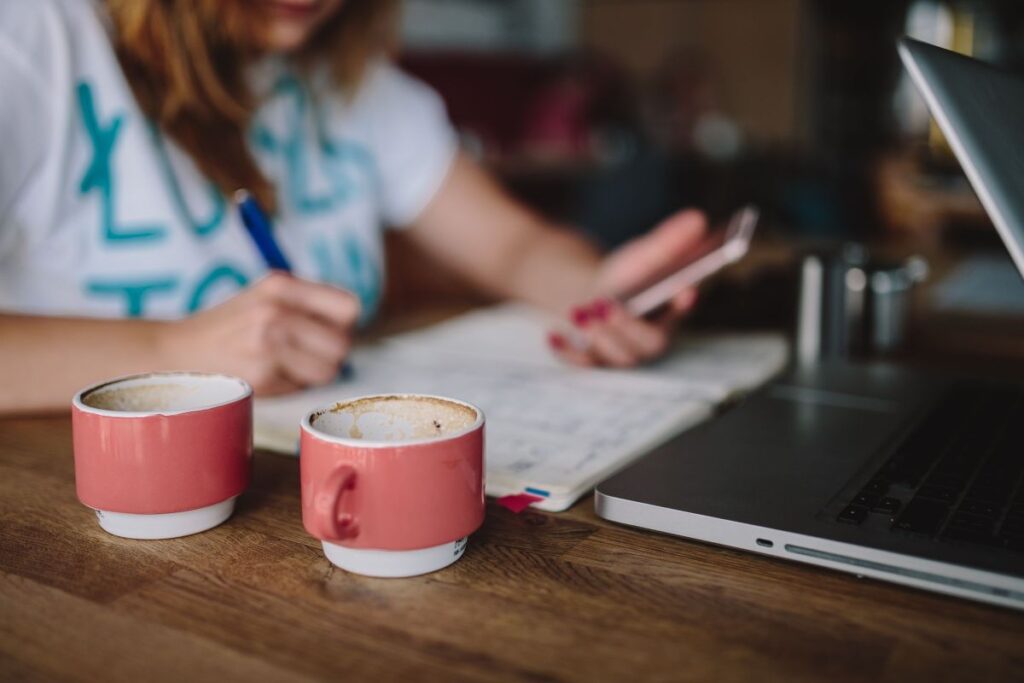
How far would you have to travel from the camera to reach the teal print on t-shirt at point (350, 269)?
3.62 ft

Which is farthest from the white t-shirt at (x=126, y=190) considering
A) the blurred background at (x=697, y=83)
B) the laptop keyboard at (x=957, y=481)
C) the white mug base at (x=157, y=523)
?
the blurred background at (x=697, y=83)

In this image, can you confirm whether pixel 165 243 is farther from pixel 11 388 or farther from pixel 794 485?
pixel 794 485

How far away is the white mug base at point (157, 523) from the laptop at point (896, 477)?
22 cm

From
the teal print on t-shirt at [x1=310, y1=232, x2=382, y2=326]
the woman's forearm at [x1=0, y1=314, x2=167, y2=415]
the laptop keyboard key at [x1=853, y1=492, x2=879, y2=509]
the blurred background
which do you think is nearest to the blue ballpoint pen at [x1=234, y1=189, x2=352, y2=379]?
the woman's forearm at [x1=0, y1=314, x2=167, y2=415]

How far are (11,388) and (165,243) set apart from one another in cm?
28

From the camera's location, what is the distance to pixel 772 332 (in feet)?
3.40

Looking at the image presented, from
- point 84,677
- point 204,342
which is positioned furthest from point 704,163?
point 84,677

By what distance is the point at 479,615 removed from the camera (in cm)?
41

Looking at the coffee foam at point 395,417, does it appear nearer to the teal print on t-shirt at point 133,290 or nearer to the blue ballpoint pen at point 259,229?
the blue ballpoint pen at point 259,229

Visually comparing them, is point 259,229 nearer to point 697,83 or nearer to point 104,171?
point 104,171

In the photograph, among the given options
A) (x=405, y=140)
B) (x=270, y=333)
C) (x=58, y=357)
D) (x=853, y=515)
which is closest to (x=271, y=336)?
(x=270, y=333)

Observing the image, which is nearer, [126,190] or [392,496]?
[392,496]

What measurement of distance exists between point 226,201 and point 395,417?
1.98 feet

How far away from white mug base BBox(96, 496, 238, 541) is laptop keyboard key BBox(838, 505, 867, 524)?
1.09 ft
